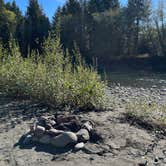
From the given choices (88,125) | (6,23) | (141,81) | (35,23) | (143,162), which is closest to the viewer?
(143,162)

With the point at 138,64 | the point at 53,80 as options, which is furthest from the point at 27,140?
the point at 138,64

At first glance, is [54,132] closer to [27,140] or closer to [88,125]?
[27,140]

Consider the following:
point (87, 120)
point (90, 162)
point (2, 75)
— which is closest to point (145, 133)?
point (87, 120)

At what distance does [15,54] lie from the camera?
9008 millimetres

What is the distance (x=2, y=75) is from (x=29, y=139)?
424 cm

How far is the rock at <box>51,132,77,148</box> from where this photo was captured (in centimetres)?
468

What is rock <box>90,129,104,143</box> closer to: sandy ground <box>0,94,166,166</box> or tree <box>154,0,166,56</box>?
sandy ground <box>0,94,166,166</box>

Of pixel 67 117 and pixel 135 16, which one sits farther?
pixel 135 16

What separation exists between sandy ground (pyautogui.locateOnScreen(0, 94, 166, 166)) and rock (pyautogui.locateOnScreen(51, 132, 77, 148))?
0.31ft

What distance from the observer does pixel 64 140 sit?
4.70 meters

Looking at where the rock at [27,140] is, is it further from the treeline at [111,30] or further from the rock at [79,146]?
the treeline at [111,30]

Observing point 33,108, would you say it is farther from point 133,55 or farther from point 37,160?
point 133,55

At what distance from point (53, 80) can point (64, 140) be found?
9.47ft

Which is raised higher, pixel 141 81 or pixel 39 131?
pixel 39 131
